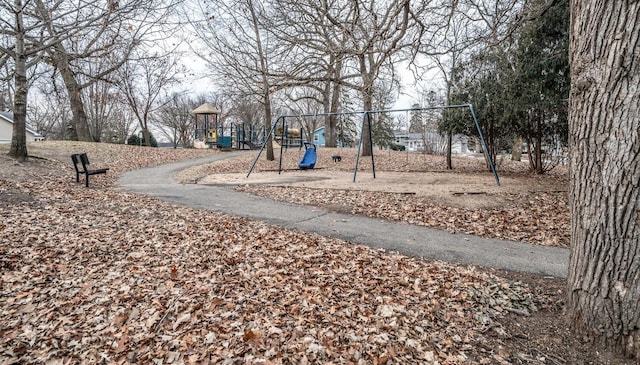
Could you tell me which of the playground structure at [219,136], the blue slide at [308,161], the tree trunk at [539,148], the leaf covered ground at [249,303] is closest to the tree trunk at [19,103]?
the leaf covered ground at [249,303]

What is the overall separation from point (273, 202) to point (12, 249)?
14.2 feet

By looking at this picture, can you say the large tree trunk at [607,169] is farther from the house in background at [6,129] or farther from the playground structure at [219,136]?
the house in background at [6,129]

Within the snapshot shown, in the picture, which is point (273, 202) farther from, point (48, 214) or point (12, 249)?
point (12, 249)

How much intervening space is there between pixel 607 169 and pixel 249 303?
295cm

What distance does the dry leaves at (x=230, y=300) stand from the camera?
254 centimetres

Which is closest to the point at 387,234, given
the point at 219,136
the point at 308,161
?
the point at 308,161

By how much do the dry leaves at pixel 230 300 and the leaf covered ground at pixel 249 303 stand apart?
1 centimetres

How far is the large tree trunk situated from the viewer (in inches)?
91.0

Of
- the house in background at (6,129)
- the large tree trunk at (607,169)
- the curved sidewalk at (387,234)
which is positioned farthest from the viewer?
the house in background at (6,129)

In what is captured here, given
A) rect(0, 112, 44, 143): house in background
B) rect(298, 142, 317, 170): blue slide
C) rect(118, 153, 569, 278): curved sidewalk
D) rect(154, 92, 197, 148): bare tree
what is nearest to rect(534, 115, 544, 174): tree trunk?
rect(118, 153, 569, 278): curved sidewalk

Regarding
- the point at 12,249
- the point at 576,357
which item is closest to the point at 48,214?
the point at 12,249

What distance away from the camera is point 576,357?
98.7 inches

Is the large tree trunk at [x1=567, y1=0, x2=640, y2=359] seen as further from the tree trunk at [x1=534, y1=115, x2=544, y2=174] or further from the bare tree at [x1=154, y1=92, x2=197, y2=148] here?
the bare tree at [x1=154, y1=92, x2=197, y2=148]

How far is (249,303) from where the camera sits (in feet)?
10.2
